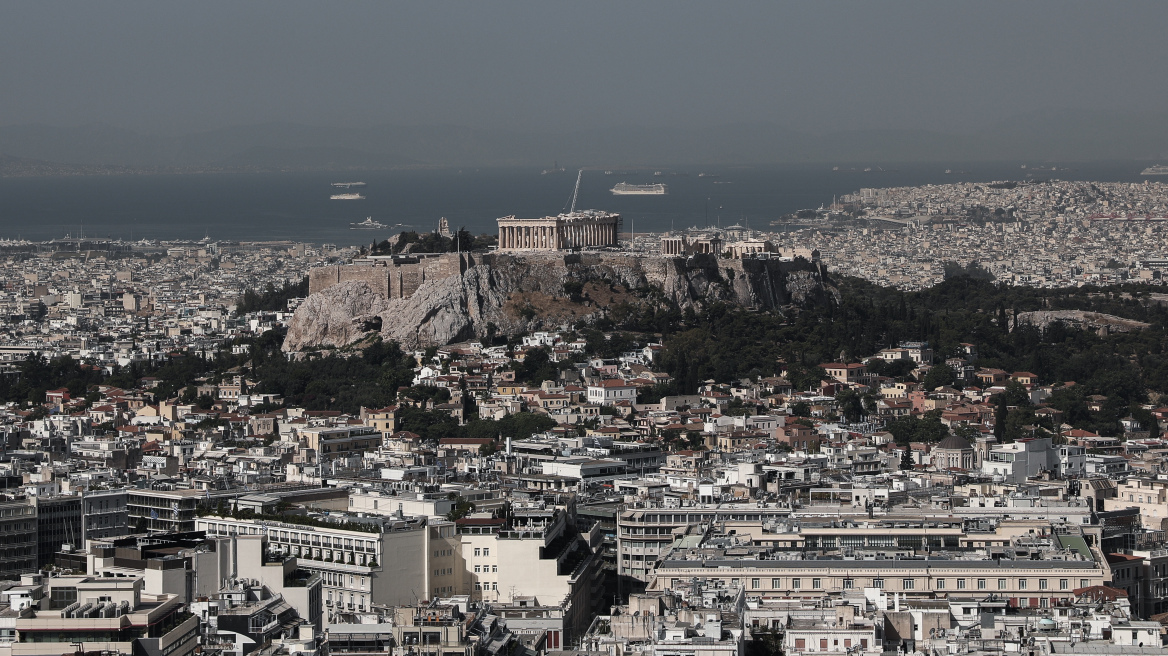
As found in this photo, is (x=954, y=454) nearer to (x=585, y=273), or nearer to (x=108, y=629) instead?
(x=585, y=273)

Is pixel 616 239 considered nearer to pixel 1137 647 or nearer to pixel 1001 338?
pixel 1001 338

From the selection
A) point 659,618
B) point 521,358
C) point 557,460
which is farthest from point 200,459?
point 659,618

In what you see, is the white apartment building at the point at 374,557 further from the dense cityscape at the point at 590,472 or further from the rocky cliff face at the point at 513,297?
the rocky cliff face at the point at 513,297

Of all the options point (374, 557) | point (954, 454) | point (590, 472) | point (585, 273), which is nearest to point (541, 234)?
point (585, 273)

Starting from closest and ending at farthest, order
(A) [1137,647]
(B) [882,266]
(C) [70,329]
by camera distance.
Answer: (A) [1137,647], (C) [70,329], (B) [882,266]

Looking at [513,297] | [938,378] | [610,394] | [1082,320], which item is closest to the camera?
[610,394]

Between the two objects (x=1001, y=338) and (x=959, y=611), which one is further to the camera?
(x=1001, y=338)

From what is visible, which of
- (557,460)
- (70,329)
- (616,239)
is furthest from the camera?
(70,329)

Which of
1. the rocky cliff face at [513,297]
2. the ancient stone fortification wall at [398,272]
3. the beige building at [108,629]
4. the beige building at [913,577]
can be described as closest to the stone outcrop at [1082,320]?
the rocky cliff face at [513,297]
